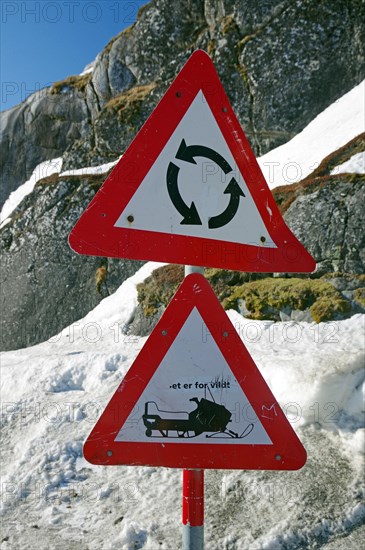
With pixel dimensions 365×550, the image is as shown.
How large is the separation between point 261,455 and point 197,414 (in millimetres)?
374

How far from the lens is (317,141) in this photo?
14.1 m

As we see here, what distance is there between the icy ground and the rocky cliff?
3.50 meters

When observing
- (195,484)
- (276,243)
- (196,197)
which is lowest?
(195,484)

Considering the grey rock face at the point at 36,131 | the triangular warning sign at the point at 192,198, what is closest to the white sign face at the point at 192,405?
the triangular warning sign at the point at 192,198

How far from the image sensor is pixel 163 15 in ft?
69.8

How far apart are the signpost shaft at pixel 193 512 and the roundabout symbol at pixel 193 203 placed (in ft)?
0.93

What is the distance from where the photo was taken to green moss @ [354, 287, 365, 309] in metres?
7.53

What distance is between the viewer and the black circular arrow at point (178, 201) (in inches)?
104

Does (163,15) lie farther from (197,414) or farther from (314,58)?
(197,414)

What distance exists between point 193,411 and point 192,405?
3 centimetres

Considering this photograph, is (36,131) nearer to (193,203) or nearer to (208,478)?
(208,478)

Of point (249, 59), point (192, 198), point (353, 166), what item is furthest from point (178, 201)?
point (249, 59)

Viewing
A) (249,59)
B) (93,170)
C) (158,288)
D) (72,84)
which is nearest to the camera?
(158,288)

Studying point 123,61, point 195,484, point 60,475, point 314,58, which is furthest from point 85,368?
point 123,61
